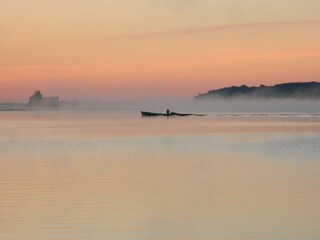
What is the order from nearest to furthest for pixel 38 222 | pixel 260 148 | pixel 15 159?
pixel 38 222 < pixel 15 159 < pixel 260 148

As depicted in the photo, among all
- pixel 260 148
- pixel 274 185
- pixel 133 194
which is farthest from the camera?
pixel 260 148

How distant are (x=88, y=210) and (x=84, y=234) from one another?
2.75m

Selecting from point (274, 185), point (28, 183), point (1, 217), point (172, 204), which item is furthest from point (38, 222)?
point (274, 185)

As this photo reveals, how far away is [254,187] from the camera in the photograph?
2122cm

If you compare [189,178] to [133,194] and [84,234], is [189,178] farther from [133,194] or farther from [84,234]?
[84,234]

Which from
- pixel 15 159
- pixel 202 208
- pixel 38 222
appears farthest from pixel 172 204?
pixel 15 159

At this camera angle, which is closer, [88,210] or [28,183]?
[88,210]

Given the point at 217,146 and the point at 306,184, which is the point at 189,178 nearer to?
the point at 306,184

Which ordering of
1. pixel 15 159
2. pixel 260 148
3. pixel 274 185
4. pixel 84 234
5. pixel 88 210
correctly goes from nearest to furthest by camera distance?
pixel 84 234
pixel 88 210
pixel 274 185
pixel 15 159
pixel 260 148

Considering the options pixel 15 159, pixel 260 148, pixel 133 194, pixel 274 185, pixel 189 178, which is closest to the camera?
pixel 133 194

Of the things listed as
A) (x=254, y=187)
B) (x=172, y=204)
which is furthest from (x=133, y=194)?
(x=254, y=187)

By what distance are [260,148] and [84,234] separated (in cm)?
2808

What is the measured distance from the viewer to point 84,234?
47.5 feet

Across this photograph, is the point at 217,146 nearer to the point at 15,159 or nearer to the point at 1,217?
the point at 15,159
